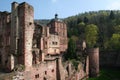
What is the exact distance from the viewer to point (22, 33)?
2059cm

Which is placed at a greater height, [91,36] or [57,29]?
[57,29]

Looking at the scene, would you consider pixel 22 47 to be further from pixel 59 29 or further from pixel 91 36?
pixel 91 36

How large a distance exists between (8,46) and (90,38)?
4072 cm

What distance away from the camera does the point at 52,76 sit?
79.8 feet

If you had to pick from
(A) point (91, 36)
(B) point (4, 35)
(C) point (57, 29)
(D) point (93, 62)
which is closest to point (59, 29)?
(C) point (57, 29)

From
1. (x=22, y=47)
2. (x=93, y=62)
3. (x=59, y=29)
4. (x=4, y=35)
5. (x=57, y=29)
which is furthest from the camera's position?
(x=59, y=29)

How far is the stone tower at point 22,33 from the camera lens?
20297 millimetres

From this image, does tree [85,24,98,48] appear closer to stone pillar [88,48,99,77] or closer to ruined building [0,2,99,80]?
stone pillar [88,48,99,77]

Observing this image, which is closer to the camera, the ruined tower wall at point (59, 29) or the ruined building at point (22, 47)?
the ruined building at point (22, 47)

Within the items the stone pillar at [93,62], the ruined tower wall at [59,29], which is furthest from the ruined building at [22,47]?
the ruined tower wall at [59,29]

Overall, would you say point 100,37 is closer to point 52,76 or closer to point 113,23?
point 113,23

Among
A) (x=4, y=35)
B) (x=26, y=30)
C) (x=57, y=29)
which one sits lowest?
(x=4, y=35)

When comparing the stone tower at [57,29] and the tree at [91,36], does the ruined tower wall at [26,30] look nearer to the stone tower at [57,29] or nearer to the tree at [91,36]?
the stone tower at [57,29]

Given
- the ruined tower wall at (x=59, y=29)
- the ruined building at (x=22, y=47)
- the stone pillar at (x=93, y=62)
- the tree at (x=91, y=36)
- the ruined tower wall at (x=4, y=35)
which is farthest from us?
Result: the tree at (x=91, y=36)
